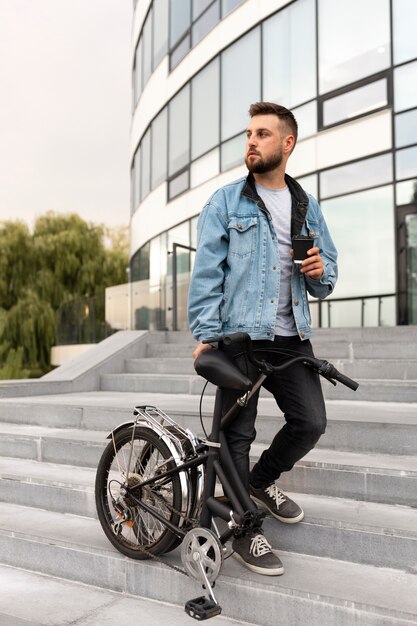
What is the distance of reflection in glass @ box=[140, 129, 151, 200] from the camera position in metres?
18.6

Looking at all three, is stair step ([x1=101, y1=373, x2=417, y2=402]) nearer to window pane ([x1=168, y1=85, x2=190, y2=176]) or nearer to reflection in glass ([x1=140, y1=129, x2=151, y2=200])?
window pane ([x1=168, y1=85, x2=190, y2=176])

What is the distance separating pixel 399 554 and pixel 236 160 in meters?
11.7

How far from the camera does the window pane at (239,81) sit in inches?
521

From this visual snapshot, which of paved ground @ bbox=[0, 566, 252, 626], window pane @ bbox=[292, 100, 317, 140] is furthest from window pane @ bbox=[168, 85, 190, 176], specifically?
paved ground @ bbox=[0, 566, 252, 626]

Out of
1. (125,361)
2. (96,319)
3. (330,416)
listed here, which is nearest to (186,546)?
(330,416)

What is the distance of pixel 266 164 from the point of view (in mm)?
2795

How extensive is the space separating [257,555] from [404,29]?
420 inches

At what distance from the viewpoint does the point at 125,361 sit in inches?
308

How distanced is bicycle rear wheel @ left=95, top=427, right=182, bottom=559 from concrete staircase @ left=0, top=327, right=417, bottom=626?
9 cm

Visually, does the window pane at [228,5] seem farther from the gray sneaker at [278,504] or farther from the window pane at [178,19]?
the gray sneaker at [278,504]

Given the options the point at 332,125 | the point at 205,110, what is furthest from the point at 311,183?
the point at 205,110

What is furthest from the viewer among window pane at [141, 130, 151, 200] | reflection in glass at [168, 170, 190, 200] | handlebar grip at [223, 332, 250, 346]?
window pane at [141, 130, 151, 200]

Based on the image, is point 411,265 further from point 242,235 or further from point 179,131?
point 242,235

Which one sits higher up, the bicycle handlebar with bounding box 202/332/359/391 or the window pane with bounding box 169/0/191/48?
the window pane with bounding box 169/0/191/48
